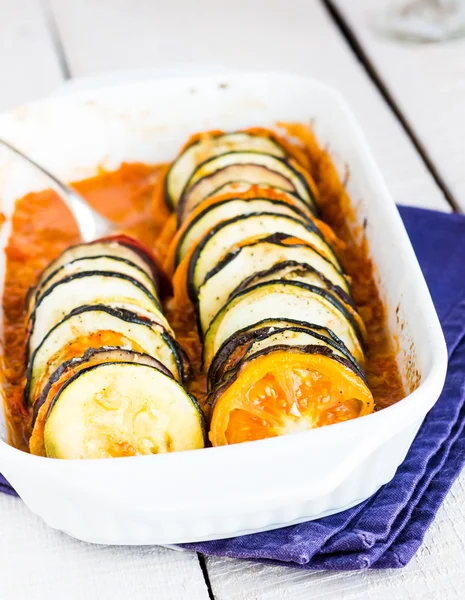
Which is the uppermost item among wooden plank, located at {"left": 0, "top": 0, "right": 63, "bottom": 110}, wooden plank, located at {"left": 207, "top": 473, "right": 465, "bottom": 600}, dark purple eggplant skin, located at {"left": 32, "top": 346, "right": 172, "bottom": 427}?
wooden plank, located at {"left": 0, "top": 0, "right": 63, "bottom": 110}

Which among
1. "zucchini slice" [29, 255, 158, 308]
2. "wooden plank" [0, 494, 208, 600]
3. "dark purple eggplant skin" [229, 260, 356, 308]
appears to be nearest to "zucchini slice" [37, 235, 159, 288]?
"zucchini slice" [29, 255, 158, 308]

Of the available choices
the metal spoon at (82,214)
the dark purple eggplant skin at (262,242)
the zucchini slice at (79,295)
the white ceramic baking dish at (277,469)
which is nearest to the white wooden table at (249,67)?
the white ceramic baking dish at (277,469)

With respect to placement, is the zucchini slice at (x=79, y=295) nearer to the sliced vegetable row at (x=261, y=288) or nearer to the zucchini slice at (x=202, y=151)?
the sliced vegetable row at (x=261, y=288)

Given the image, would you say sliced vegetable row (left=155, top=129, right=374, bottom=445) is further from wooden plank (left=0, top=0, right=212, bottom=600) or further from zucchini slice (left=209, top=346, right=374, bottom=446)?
wooden plank (left=0, top=0, right=212, bottom=600)

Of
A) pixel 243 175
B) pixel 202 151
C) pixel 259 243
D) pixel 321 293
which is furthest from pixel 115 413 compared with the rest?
pixel 202 151

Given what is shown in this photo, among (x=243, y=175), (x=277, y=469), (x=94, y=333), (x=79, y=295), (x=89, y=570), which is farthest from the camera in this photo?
(x=243, y=175)

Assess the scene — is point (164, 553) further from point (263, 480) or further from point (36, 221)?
point (36, 221)

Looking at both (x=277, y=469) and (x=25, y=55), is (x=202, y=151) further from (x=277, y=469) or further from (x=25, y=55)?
(x=277, y=469)

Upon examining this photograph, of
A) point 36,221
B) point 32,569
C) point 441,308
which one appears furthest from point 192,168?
point 32,569
